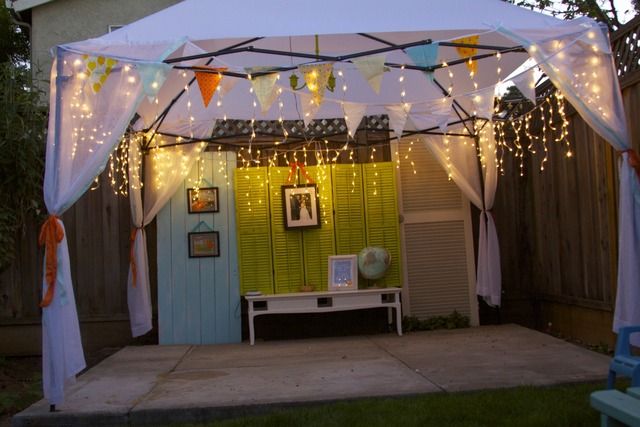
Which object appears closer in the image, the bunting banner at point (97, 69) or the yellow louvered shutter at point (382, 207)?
the bunting banner at point (97, 69)

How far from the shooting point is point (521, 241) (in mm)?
8242

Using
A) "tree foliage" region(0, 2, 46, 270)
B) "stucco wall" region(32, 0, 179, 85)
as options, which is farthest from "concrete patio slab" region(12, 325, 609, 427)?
"stucco wall" region(32, 0, 179, 85)

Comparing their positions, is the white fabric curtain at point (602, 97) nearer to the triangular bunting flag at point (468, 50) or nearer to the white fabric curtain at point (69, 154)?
the triangular bunting flag at point (468, 50)

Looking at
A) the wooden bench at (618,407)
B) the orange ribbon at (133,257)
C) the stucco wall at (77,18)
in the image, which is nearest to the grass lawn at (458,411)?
the wooden bench at (618,407)

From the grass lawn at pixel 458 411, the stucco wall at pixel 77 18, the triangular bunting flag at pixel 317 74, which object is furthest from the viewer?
the stucco wall at pixel 77 18

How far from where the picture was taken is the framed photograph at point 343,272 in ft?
25.3

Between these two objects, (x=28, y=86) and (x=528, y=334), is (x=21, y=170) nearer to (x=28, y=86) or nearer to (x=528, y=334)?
(x=28, y=86)

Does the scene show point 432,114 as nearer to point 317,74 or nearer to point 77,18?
point 317,74

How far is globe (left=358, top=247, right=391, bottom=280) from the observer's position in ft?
25.3

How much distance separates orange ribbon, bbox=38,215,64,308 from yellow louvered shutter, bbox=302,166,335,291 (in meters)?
3.59

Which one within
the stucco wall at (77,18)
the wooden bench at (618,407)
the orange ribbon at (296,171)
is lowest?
the wooden bench at (618,407)

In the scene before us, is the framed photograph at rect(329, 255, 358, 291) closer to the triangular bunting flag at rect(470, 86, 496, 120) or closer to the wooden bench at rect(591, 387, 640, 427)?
the triangular bunting flag at rect(470, 86, 496, 120)

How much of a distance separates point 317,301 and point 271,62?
254cm

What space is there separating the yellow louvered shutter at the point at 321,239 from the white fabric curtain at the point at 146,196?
1360 millimetres
